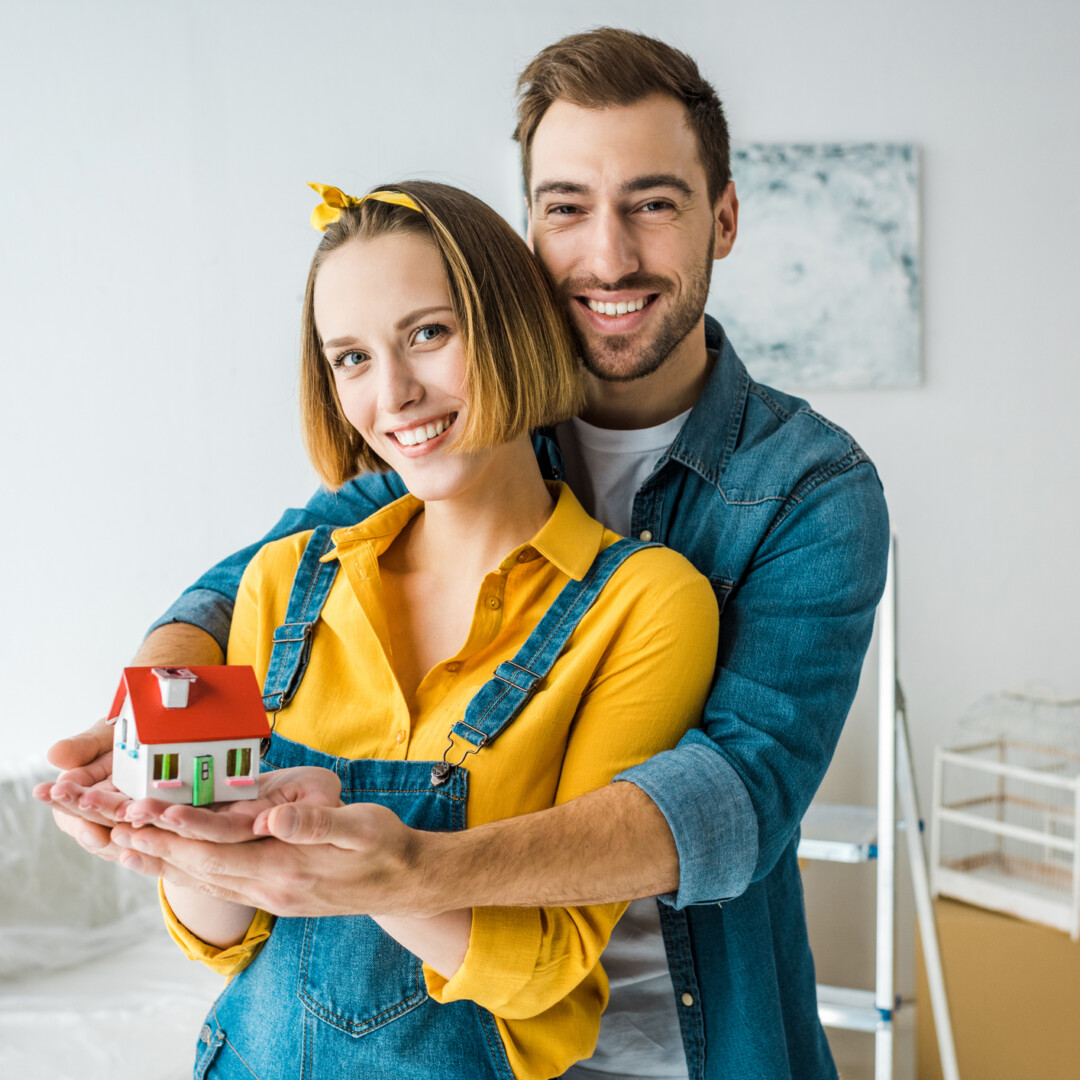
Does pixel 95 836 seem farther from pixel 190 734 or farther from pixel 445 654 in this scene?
pixel 445 654

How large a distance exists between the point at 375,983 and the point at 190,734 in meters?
0.29

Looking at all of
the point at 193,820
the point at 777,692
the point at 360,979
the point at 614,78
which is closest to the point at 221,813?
the point at 193,820

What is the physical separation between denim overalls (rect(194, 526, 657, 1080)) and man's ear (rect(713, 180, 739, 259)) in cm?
61

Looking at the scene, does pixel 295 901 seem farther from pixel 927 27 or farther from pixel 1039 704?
pixel 927 27

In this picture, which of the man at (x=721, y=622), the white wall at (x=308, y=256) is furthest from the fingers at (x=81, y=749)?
the white wall at (x=308, y=256)

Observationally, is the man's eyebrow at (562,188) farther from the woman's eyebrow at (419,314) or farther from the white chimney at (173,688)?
the white chimney at (173,688)

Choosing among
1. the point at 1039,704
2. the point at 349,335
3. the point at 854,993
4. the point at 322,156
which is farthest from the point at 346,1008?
the point at 322,156

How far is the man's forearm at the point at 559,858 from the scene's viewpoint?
0.83 meters

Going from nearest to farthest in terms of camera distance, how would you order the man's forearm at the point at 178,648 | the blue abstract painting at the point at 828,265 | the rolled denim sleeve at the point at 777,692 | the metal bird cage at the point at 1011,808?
the rolled denim sleeve at the point at 777,692, the man's forearm at the point at 178,648, the metal bird cage at the point at 1011,808, the blue abstract painting at the point at 828,265

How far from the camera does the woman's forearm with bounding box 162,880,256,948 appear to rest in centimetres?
99

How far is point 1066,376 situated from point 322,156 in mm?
2139

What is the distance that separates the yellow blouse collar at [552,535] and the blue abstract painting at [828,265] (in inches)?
75.2

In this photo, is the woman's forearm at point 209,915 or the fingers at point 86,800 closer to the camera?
the fingers at point 86,800

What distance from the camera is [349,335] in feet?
3.55
